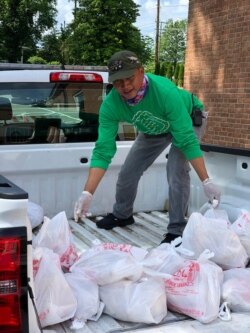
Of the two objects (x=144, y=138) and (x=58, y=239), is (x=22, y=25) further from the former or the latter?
(x=58, y=239)

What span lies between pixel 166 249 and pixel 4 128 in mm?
1508

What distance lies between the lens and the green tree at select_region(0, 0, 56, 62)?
4069cm

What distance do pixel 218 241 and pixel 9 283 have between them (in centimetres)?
134

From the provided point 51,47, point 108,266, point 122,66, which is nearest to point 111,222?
point 122,66

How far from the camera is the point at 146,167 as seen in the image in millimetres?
3746

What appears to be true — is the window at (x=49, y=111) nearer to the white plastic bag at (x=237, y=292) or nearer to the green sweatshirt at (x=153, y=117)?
the green sweatshirt at (x=153, y=117)

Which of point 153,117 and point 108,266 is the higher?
point 153,117

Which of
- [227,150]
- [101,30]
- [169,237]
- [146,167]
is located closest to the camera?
[227,150]

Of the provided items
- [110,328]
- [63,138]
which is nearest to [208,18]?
[63,138]

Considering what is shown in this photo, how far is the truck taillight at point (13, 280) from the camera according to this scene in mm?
1384

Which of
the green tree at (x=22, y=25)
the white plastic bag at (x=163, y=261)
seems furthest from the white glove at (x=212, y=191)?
the green tree at (x=22, y=25)

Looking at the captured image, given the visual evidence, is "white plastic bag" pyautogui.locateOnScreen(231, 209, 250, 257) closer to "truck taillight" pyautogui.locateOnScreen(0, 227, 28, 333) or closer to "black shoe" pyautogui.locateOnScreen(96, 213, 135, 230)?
"black shoe" pyautogui.locateOnScreen(96, 213, 135, 230)

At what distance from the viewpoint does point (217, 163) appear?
127 inches

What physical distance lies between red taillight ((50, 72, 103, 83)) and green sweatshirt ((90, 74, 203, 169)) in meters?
0.38
